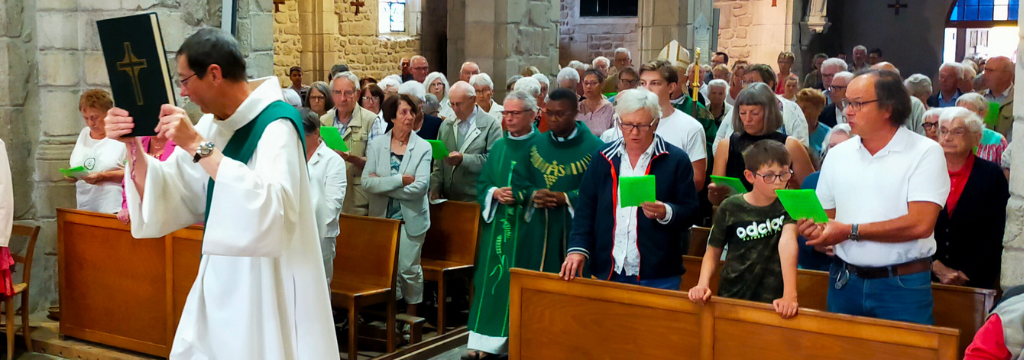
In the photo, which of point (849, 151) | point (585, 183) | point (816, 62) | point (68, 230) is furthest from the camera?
point (816, 62)

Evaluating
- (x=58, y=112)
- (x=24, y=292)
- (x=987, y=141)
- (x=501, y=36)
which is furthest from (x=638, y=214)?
(x=501, y=36)

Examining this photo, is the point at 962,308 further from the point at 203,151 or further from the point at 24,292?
the point at 24,292

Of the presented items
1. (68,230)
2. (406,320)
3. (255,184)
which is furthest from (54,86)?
(255,184)

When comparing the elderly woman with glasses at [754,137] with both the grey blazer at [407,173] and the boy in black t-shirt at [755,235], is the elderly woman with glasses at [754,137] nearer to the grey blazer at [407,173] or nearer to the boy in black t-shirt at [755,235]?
the boy in black t-shirt at [755,235]

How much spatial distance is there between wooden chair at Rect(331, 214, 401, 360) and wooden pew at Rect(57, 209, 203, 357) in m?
0.87

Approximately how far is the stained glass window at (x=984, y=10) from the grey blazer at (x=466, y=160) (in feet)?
57.6

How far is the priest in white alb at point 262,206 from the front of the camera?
110 inches

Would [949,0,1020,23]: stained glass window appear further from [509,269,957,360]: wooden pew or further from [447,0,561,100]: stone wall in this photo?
[509,269,957,360]: wooden pew

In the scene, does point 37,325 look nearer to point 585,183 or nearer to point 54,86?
point 54,86

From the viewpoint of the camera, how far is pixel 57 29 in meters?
6.39

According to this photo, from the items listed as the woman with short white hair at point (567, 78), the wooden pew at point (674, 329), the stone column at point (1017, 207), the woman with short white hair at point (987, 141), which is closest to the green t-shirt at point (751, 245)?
the wooden pew at point (674, 329)

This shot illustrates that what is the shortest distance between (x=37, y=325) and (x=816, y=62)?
11533mm

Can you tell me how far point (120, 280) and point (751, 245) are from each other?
365 centimetres

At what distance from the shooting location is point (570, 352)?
427 centimetres
